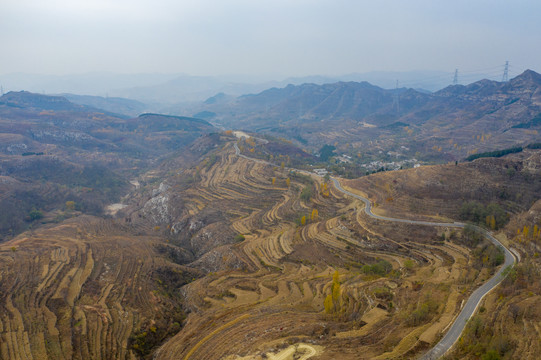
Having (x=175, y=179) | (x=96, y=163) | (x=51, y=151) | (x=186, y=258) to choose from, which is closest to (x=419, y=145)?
(x=175, y=179)

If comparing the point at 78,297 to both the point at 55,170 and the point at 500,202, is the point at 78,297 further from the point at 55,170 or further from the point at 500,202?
the point at 55,170

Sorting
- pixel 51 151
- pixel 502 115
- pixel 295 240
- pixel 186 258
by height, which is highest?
pixel 502 115

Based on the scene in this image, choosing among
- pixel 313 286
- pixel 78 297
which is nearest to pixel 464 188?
pixel 313 286

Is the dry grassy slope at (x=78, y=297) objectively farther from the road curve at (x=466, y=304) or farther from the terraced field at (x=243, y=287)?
the road curve at (x=466, y=304)

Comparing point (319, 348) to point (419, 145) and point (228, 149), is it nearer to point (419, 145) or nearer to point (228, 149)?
point (228, 149)

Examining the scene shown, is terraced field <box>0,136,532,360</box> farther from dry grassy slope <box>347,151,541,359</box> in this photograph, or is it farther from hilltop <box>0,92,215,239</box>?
hilltop <box>0,92,215,239</box>
